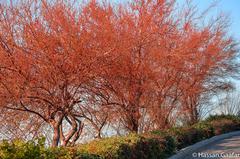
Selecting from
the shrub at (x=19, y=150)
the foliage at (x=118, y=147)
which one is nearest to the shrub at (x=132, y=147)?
the foliage at (x=118, y=147)

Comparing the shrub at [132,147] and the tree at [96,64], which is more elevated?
the tree at [96,64]

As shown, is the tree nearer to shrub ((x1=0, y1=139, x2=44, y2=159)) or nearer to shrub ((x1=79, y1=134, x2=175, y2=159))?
shrub ((x1=79, y1=134, x2=175, y2=159))

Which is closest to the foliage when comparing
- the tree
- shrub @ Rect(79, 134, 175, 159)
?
shrub @ Rect(79, 134, 175, 159)

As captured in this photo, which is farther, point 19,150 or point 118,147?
point 118,147

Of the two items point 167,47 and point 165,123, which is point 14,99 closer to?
point 167,47

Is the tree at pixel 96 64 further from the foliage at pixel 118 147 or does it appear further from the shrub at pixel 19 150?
the shrub at pixel 19 150

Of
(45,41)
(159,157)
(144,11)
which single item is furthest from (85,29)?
(159,157)

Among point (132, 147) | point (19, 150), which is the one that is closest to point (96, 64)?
point (132, 147)

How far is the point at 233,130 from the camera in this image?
16688 mm

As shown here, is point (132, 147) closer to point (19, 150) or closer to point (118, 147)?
point (118, 147)

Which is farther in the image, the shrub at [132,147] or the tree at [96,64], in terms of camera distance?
the tree at [96,64]

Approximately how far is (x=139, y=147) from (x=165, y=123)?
5223 millimetres

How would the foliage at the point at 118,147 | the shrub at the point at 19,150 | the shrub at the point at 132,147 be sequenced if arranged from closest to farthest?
the shrub at the point at 19,150 < the foliage at the point at 118,147 < the shrub at the point at 132,147

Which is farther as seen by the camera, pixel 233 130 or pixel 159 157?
pixel 233 130
